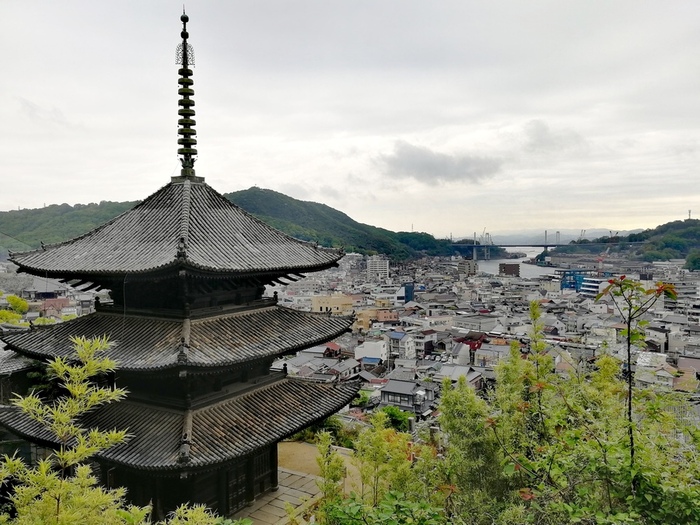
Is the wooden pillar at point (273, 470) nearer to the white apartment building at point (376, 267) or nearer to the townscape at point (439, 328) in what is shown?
the townscape at point (439, 328)

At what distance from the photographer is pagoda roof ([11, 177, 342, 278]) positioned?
12.9m

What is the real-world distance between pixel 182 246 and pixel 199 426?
4.81m

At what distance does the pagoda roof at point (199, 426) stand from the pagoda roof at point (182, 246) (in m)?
3.96

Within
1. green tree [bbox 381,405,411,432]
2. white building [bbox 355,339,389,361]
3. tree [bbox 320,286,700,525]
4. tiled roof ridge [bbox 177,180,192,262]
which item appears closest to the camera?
tree [bbox 320,286,700,525]

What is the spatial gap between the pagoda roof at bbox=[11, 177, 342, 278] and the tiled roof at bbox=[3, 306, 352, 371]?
1774 mm

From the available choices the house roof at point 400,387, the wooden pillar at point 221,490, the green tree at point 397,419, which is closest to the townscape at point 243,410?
the wooden pillar at point 221,490

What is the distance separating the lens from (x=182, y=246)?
457 inches

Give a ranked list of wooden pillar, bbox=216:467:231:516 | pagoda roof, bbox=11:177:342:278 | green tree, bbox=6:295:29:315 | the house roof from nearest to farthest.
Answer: pagoda roof, bbox=11:177:342:278
wooden pillar, bbox=216:467:231:516
the house roof
green tree, bbox=6:295:29:315

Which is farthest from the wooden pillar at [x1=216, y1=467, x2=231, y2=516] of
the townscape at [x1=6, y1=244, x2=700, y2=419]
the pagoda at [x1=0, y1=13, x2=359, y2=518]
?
the townscape at [x1=6, y1=244, x2=700, y2=419]

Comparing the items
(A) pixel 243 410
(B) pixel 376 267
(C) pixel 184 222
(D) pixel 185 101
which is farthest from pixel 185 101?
(B) pixel 376 267

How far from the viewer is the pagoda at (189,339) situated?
12125 mm

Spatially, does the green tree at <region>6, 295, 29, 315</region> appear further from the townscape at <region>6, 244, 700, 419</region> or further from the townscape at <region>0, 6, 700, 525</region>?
the townscape at <region>0, 6, 700, 525</region>

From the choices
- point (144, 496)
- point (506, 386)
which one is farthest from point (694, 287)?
point (144, 496)

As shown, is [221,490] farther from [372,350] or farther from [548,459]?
[372,350]
